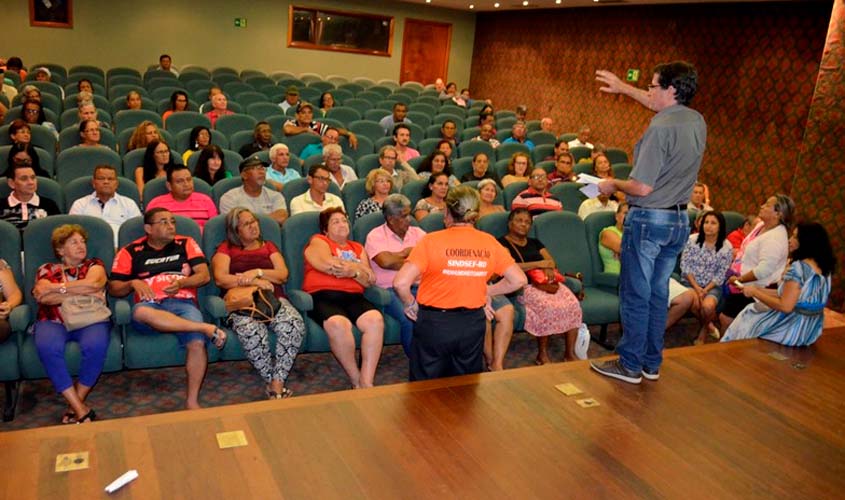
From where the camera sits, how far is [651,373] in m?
3.21

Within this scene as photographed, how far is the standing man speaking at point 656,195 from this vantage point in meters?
2.71

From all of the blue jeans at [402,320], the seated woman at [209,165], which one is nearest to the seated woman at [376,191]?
the blue jeans at [402,320]

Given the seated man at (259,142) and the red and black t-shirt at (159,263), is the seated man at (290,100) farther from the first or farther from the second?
the red and black t-shirt at (159,263)

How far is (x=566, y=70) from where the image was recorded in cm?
1255

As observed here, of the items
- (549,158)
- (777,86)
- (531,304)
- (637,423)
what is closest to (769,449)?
(637,423)

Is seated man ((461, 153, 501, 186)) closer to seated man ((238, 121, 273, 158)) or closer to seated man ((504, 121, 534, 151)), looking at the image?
seated man ((238, 121, 273, 158))

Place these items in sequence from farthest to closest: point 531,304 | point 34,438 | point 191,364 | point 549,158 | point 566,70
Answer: point 566,70, point 549,158, point 531,304, point 191,364, point 34,438

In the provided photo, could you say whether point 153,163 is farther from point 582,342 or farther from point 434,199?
point 582,342

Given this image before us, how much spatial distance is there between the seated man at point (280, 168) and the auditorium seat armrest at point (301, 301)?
203 cm

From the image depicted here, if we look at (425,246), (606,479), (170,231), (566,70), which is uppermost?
(566,70)

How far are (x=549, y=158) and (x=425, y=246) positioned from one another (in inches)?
217

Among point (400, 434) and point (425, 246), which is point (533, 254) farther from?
point (400, 434)

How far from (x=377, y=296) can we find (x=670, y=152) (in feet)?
6.30

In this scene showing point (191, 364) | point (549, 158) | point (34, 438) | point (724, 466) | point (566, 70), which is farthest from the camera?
point (566, 70)
